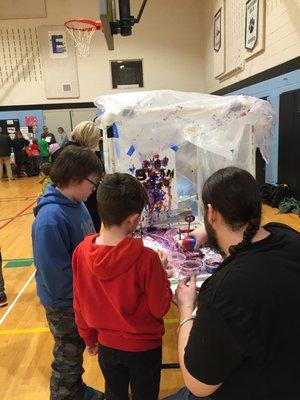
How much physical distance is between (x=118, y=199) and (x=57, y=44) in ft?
36.1

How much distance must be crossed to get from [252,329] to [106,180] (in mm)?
712

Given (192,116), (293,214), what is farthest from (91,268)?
(293,214)

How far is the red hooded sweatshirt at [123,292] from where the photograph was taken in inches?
47.5

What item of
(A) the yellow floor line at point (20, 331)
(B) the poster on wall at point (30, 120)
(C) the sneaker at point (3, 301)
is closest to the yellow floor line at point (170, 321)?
(A) the yellow floor line at point (20, 331)

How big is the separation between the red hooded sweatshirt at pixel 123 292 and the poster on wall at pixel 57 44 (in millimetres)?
10804

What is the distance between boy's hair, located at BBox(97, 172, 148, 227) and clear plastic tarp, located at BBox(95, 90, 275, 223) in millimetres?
1043

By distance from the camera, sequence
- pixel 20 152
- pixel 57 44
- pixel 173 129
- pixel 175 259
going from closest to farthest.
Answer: pixel 175 259
pixel 173 129
pixel 57 44
pixel 20 152

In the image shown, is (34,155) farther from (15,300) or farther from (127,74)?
(15,300)

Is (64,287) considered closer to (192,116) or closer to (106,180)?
(106,180)

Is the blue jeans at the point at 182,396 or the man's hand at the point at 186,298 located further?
the blue jeans at the point at 182,396

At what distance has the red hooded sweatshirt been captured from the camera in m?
1.21

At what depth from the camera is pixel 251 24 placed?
662 centimetres

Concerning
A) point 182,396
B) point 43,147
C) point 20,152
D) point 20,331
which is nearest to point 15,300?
point 20,331

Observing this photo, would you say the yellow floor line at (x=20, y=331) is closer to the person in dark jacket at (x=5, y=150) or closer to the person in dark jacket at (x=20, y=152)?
the person in dark jacket at (x=5, y=150)
